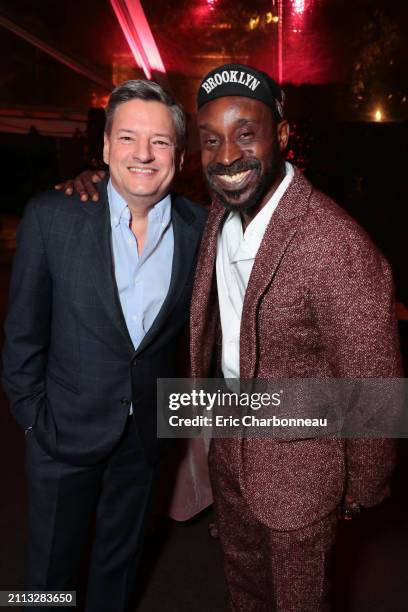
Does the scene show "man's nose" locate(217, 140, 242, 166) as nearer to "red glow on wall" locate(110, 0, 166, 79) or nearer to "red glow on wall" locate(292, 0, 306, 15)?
"red glow on wall" locate(110, 0, 166, 79)

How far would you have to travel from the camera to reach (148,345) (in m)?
1.49

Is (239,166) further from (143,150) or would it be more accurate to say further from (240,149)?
(143,150)

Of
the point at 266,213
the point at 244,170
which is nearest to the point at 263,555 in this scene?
the point at 266,213

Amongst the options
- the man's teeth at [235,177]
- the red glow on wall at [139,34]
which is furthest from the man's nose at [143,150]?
the red glow on wall at [139,34]

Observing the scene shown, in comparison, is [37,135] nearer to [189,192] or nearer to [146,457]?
[189,192]

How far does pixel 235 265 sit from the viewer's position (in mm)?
1392

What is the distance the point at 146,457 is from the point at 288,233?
84 cm

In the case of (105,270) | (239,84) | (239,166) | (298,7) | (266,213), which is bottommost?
(105,270)

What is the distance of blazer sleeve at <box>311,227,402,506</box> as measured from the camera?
1.14m

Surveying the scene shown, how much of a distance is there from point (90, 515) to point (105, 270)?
791mm

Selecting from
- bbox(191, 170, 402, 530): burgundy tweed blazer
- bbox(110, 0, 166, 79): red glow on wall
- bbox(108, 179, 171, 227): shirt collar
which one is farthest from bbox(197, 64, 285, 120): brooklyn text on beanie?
bbox(110, 0, 166, 79): red glow on wall

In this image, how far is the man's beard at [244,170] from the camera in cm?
127

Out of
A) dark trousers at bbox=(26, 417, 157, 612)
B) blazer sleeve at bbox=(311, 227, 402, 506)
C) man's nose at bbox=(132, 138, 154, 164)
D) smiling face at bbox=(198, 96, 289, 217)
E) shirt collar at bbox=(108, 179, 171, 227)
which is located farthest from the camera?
dark trousers at bbox=(26, 417, 157, 612)

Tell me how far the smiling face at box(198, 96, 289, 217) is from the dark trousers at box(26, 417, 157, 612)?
74 cm
